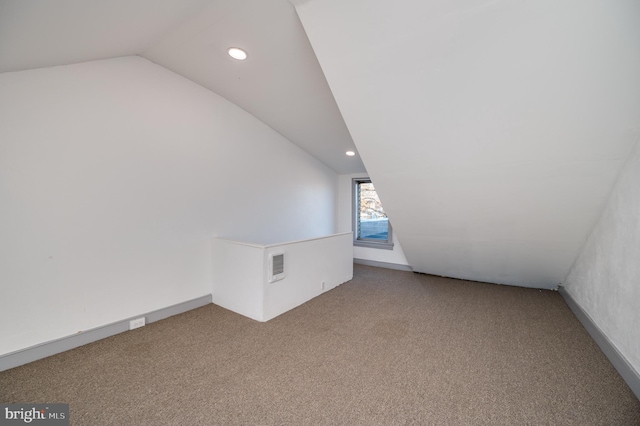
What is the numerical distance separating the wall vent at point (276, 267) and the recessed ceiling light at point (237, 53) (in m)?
2.01

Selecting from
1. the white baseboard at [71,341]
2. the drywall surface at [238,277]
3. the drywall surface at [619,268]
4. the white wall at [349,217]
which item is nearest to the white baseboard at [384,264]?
the white wall at [349,217]

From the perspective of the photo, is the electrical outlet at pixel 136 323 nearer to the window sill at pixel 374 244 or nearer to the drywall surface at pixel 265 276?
the drywall surface at pixel 265 276

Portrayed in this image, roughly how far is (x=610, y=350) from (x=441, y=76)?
8.67 ft

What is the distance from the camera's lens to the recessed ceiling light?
238 centimetres

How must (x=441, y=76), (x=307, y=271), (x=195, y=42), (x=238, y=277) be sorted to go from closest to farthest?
(x=441, y=76)
(x=195, y=42)
(x=238, y=277)
(x=307, y=271)

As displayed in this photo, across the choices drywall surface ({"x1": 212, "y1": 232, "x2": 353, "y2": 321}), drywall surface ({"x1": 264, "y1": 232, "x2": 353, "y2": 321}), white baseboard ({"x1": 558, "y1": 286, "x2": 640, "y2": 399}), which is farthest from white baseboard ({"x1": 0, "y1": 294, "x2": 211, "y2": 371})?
white baseboard ({"x1": 558, "y1": 286, "x2": 640, "y2": 399})

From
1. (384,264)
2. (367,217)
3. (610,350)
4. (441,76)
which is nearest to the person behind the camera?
(441,76)

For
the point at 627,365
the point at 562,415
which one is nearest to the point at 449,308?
the point at 627,365

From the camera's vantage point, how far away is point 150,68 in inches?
108

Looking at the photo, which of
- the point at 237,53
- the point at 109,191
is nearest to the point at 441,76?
the point at 237,53

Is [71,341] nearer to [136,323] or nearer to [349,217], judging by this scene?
[136,323]

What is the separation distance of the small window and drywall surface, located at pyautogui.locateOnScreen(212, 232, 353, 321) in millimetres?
2042

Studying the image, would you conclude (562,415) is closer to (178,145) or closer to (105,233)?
(105,233)

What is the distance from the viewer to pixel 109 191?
96.3 inches
